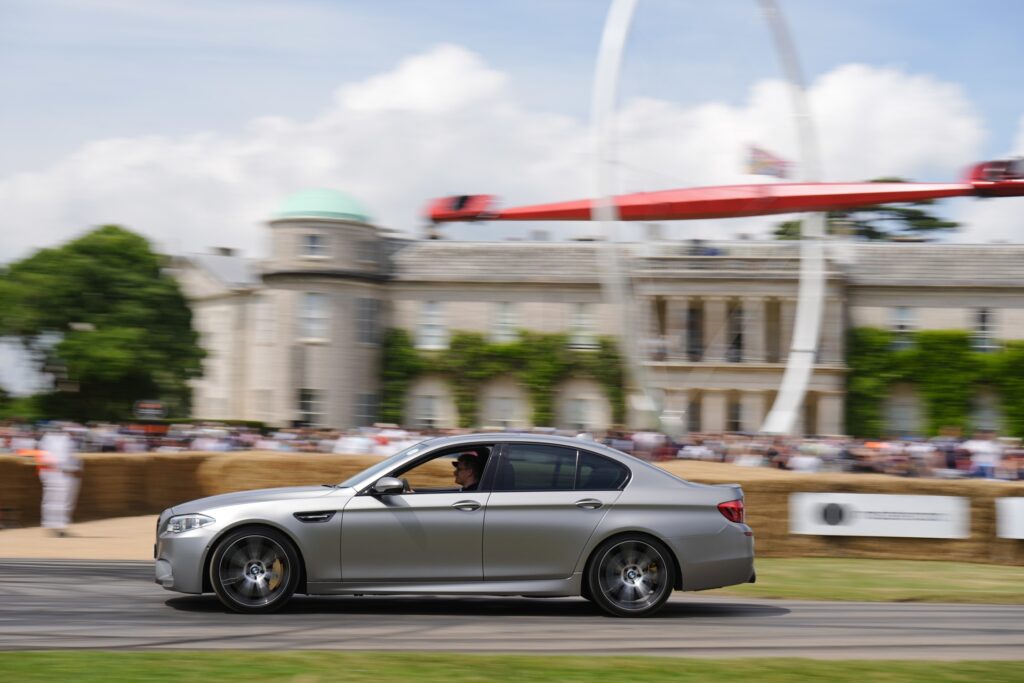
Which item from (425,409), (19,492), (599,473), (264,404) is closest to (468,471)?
(599,473)

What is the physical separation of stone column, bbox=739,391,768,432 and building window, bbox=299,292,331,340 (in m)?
17.9

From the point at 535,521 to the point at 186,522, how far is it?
9.00ft

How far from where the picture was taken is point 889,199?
124 ft

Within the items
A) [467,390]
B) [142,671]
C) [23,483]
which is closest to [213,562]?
[142,671]

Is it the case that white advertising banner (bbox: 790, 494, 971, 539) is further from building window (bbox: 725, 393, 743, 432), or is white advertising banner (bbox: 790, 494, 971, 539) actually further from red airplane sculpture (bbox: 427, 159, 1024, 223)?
building window (bbox: 725, 393, 743, 432)

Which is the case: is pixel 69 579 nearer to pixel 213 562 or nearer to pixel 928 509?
pixel 213 562

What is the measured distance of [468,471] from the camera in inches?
399

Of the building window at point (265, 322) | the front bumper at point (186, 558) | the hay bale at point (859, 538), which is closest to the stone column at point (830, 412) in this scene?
the building window at point (265, 322)

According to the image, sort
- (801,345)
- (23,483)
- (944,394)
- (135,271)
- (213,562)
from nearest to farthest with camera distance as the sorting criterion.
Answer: (213,562)
(23,483)
(801,345)
(944,394)
(135,271)

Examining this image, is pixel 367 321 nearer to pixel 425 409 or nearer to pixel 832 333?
pixel 425 409

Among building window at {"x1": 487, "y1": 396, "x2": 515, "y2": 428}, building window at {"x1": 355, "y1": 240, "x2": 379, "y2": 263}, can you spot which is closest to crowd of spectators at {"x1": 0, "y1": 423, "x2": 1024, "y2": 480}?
building window at {"x1": 487, "y1": 396, "x2": 515, "y2": 428}

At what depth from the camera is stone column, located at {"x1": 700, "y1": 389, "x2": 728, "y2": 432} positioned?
A: 51.9 m

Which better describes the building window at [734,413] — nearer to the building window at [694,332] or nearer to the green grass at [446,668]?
the building window at [694,332]

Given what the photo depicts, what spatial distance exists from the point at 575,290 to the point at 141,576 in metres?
41.2
